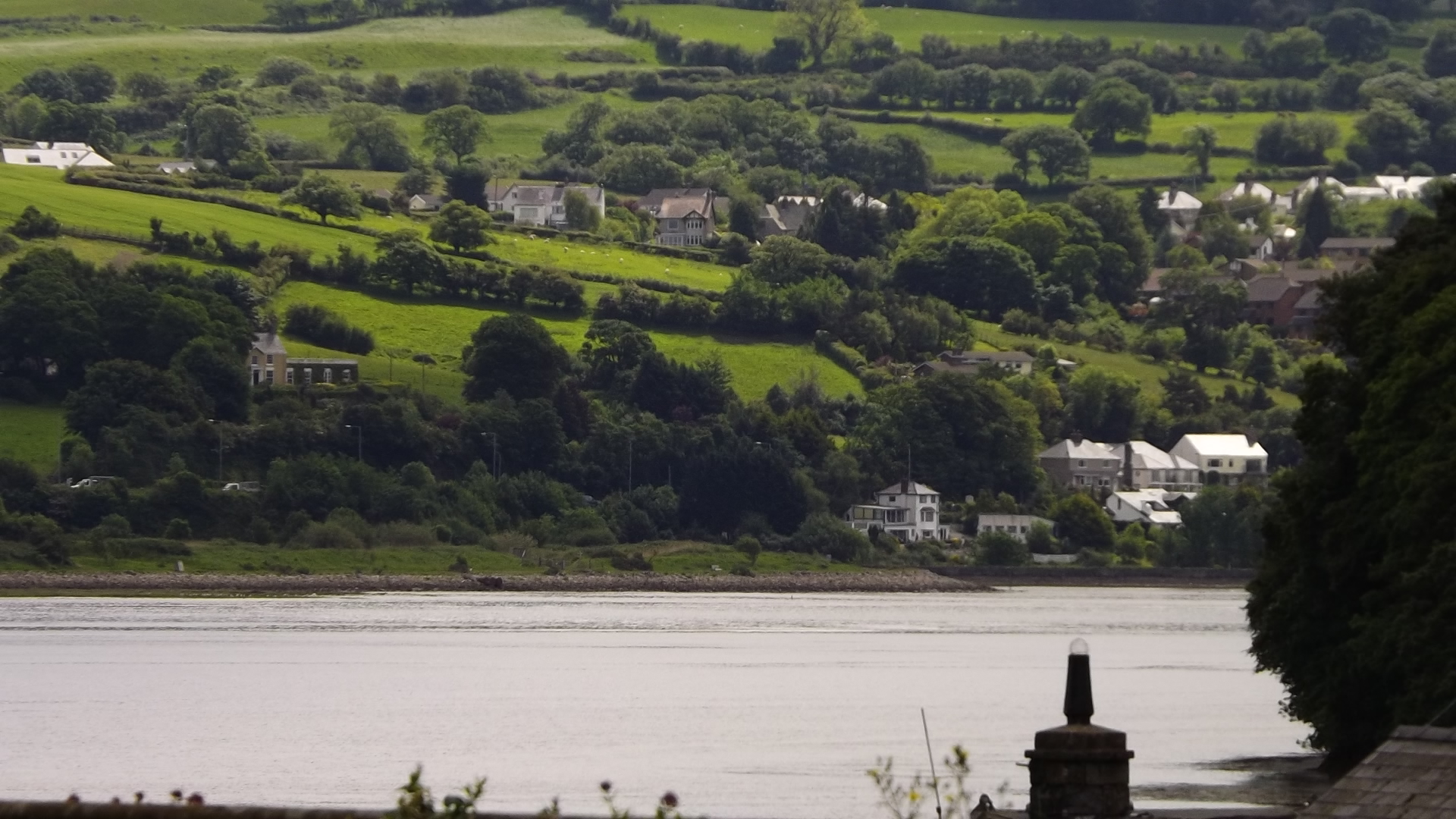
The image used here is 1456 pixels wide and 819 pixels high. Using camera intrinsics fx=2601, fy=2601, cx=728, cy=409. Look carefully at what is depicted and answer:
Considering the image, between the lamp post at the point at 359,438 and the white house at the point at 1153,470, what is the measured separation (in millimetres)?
51360

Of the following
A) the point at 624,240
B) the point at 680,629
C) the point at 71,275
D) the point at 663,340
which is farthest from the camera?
the point at 624,240

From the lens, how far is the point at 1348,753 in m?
38.8

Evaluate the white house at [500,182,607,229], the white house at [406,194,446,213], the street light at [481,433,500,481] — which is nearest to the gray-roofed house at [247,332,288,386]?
the street light at [481,433,500,481]

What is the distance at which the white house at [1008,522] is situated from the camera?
136 meters

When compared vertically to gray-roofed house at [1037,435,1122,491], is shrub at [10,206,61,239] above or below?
above

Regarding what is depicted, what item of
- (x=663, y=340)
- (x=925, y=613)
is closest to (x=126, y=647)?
(x=925, y=613)

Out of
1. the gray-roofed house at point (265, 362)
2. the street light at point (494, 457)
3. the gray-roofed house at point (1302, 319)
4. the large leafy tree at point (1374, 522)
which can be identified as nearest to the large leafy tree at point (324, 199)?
the gray-roofed house at point (265, 362)

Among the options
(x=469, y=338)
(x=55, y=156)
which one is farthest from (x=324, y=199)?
(x=55, y=156)

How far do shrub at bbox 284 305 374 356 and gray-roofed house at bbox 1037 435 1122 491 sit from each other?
134 feet

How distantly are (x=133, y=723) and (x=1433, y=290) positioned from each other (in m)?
26.6

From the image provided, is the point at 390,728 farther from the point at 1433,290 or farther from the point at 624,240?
the point at 624,240

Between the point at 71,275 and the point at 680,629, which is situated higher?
the point at 71,275

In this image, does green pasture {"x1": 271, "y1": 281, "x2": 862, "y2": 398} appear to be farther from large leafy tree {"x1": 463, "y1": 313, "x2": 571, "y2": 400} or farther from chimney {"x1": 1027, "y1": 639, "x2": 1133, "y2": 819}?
chimney {"x1": 1027, "y1": 639, "x2": 1133, "y2": 819}

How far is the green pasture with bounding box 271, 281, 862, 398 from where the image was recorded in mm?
139875
